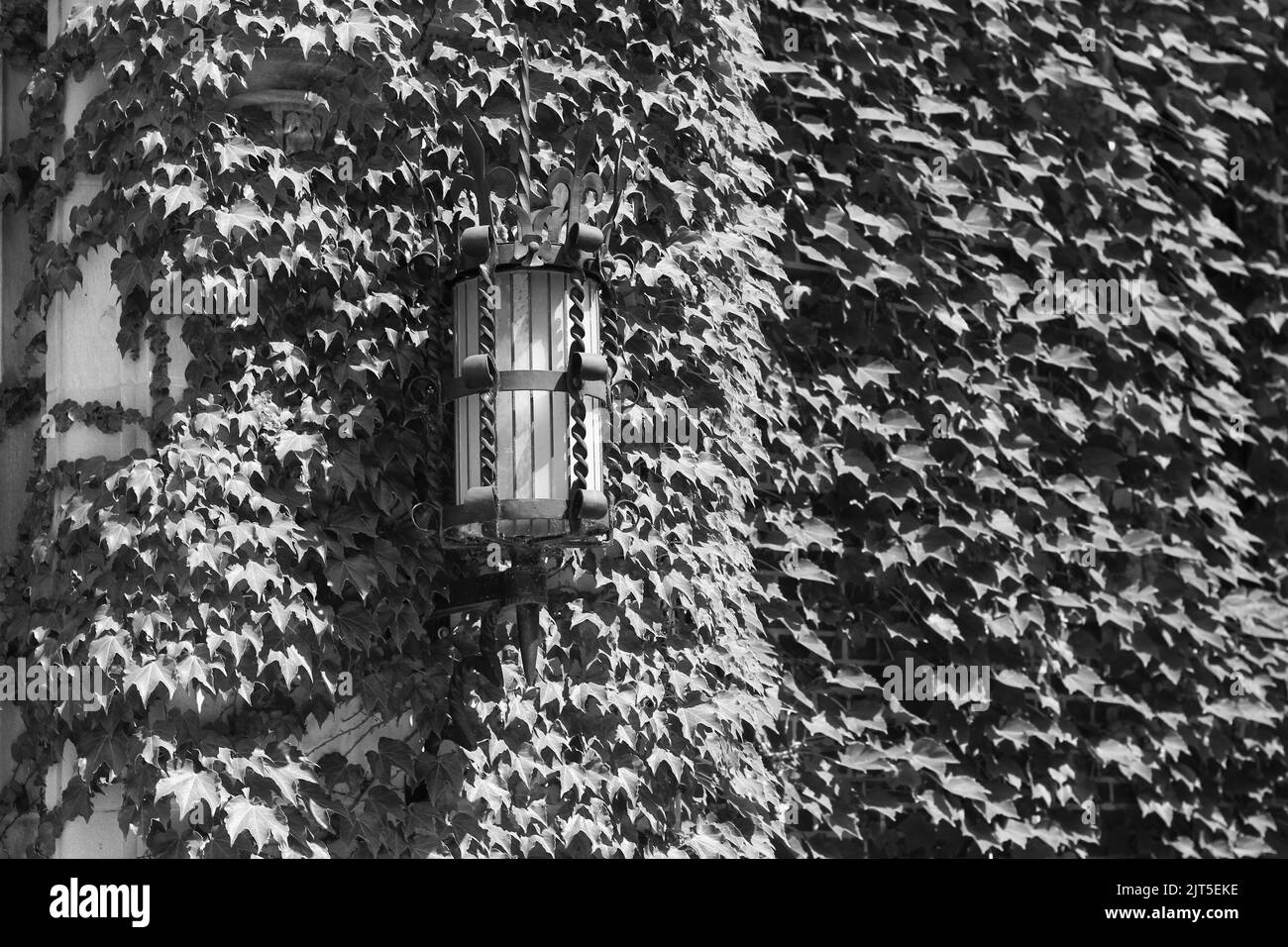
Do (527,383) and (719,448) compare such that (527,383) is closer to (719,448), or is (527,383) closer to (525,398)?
(525,398)

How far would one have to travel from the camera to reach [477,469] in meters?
3.94

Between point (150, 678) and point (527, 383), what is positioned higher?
point (527, 383)

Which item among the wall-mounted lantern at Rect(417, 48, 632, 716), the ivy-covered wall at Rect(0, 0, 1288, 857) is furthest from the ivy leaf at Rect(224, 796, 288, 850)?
the wall-mounted lantern at Rect(417, 48, 632, 716)

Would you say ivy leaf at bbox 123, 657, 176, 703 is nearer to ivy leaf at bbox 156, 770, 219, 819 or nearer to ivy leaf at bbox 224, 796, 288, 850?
ivy leaf at bbox 156, 770, 219, 819

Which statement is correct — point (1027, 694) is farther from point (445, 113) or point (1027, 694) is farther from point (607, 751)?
point (445, 113)

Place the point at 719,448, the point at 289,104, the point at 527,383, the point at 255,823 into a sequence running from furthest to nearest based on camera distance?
the point at 719,448 < the point at 289,104 < the point at 527,383 < the point at 255,823

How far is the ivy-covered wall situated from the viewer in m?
3.95

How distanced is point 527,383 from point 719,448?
0.83m

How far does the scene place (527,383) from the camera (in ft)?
13.0

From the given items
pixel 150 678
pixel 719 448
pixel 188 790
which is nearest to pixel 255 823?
pixel 188 790

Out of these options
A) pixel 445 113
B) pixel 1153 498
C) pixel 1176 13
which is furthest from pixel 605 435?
pixel 1176 13

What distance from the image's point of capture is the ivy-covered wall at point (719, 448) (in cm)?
395

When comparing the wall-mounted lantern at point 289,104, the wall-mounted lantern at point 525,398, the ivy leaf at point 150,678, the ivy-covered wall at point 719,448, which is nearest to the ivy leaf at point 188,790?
the ivy-covered wall at point 719,448

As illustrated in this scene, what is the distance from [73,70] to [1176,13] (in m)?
4.01
